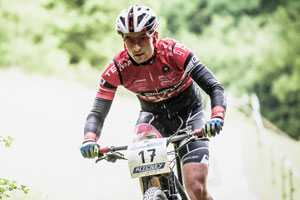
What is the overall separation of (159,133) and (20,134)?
334 centimetres

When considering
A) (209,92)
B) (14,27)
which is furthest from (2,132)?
(14,27)

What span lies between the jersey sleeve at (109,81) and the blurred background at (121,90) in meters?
0.97

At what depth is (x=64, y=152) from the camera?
284 inches

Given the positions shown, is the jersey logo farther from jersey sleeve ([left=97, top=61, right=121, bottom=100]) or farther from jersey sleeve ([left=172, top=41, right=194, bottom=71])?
jersey sleeve ([left=97, top=61, right=121, bottom=100])

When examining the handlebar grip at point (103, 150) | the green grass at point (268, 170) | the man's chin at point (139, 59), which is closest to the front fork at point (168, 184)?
the handlebar grip at point (103, 150)

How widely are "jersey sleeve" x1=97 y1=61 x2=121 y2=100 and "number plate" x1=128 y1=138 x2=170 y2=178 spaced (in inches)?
35.7

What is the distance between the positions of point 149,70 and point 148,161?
3.59 feet

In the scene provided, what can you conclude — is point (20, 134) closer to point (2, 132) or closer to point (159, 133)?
point (2, 132)

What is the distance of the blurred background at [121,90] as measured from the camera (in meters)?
7.19

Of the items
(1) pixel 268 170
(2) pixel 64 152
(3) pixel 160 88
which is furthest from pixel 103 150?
(1) pixel 268 170

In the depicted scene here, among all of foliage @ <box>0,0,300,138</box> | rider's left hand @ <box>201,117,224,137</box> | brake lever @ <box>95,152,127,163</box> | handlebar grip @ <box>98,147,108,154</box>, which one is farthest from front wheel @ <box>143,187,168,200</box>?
foliage @ <box>0,0,300,138</box>

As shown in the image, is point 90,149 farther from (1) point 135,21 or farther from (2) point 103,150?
(1) point 135,21

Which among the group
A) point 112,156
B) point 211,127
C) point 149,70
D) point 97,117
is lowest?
point 112,156

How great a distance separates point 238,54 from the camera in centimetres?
2806
